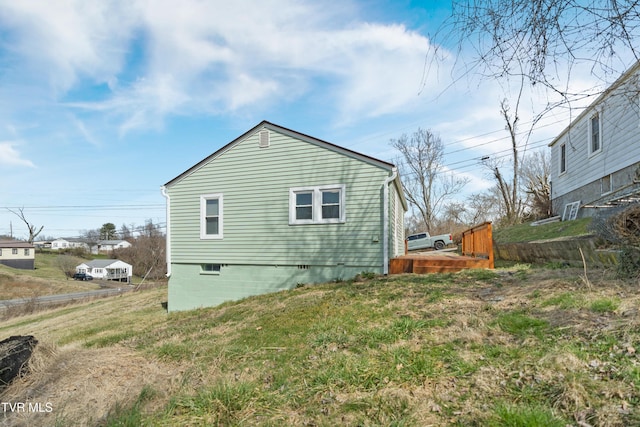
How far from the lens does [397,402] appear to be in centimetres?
256

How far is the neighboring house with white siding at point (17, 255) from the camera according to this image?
49156mm

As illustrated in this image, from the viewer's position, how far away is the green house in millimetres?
9812

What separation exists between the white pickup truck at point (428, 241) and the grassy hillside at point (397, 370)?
17.9 meters

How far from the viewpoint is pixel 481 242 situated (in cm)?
922

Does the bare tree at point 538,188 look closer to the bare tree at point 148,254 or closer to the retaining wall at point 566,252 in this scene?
the retaining wall at point 566,252

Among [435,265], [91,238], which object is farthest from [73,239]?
[435,265]

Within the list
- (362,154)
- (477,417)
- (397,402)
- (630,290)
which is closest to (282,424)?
(397,402)

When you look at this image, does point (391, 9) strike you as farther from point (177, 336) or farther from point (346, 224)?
point (346, 224)

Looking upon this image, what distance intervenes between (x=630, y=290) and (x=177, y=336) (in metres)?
6.63

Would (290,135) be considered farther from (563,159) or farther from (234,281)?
(563,159)

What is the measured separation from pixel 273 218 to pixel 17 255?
58074mm

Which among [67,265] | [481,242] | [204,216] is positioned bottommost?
[67,265]

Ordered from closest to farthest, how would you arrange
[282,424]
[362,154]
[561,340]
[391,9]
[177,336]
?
1. [282,424]
2. [391,9]
3. [561,340]
4. [177,336]
5. [362,154]

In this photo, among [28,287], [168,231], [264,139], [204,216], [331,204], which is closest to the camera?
[331,204]
